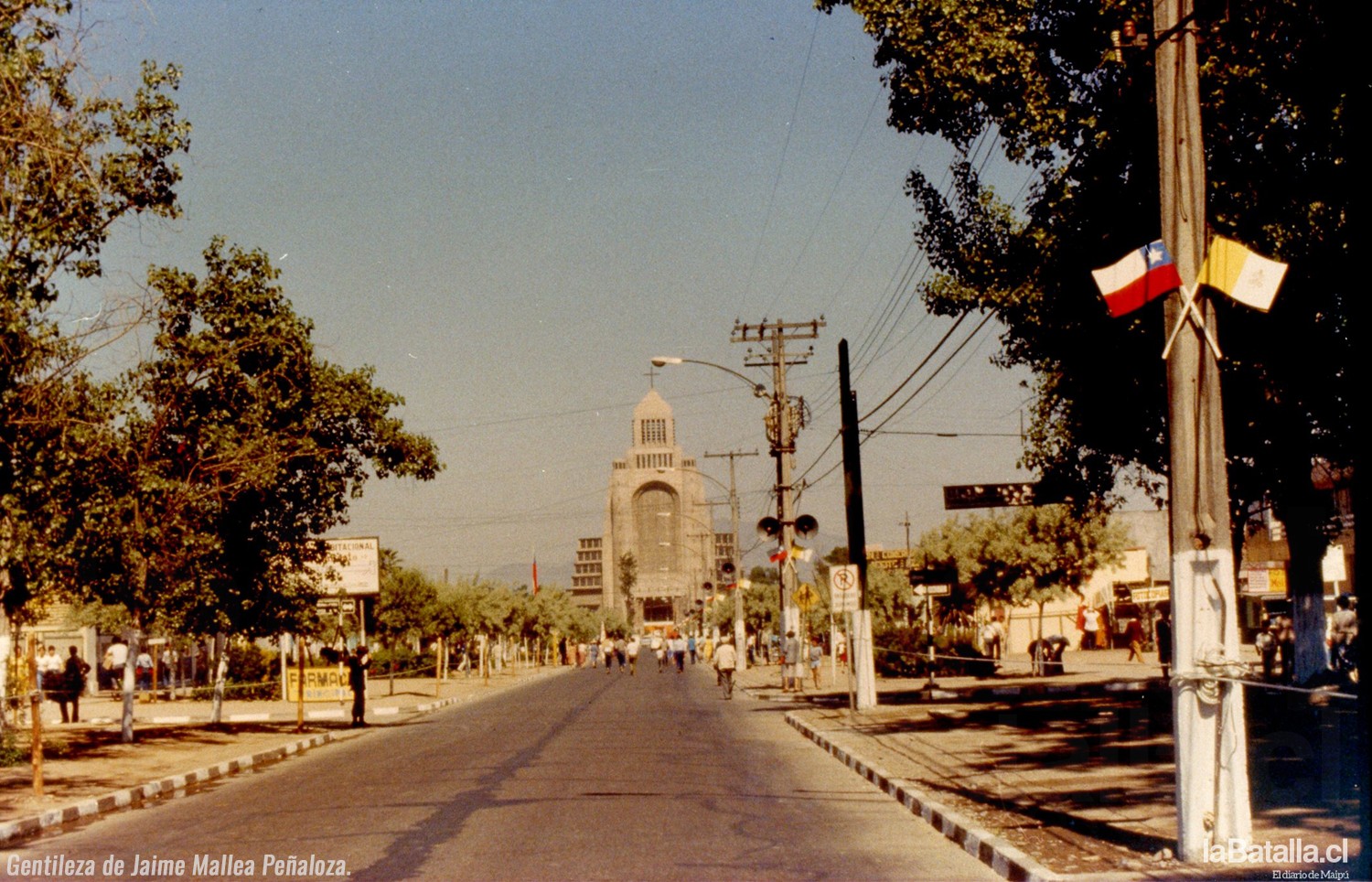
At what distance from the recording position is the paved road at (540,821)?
10.3 meters

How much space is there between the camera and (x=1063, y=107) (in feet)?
58.2

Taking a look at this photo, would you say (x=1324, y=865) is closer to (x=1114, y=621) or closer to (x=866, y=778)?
(x=866, y=778)

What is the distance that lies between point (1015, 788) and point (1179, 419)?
5.38 metres

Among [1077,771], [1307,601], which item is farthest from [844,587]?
[1077,771]

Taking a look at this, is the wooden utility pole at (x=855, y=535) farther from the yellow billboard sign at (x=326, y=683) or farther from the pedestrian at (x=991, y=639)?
the pedestrian at (x=991, y=639)

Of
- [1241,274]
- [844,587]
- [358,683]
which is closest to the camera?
[1241,274]

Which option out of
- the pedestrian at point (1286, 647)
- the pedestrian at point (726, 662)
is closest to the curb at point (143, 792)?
the pedestrian at point (726, 662)

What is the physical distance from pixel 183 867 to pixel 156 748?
14354mm

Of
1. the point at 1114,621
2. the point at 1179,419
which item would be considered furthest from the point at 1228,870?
the point at 1114,621

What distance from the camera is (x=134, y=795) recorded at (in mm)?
16703

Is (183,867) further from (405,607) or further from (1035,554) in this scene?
(405,607)

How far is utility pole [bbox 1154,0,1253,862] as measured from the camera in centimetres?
939

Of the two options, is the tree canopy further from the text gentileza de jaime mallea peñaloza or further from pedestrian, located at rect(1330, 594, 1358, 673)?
pedestrian, located at rect(1330, 594, 1358, 673)

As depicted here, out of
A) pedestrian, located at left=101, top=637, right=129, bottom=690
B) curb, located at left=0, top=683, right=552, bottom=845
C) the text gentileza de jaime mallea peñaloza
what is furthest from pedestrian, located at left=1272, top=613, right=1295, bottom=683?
pedestrian, located at left=101, top=637, right=129, bottom=690
